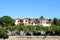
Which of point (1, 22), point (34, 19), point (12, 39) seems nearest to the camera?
point (12, 39)

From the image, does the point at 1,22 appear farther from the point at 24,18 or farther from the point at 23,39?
the point at 23,39

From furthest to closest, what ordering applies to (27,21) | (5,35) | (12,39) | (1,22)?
(27,21) < (1,22) < (5,35) < (12,39)

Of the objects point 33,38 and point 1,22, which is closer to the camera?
point 33,38

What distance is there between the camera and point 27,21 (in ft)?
167

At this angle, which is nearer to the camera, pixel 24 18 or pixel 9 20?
pixel 9 20

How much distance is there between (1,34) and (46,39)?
4.24 meters

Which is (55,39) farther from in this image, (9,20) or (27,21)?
(27,21)

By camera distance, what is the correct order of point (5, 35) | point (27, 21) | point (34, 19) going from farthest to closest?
1. point (34, 19)
2. point (27, 21)
3. point (5, 35)

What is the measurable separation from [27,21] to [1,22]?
9.70m

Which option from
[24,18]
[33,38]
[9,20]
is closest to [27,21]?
[24,18]

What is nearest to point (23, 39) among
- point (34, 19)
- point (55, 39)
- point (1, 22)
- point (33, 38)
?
point (33, 38)

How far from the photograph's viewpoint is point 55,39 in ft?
59.5

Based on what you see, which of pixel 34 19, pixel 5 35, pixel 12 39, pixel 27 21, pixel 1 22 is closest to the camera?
pixel 12 39

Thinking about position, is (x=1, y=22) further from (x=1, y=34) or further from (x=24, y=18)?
(x=1, y=34)
